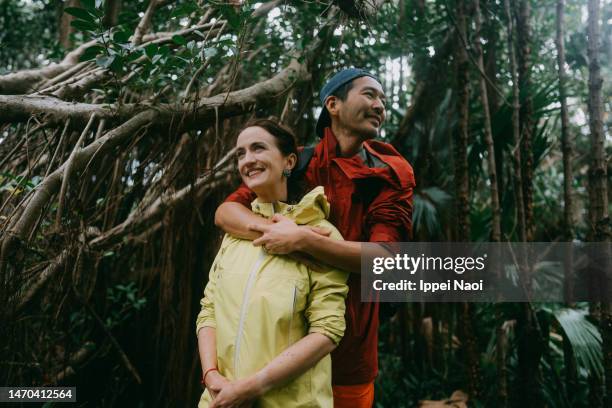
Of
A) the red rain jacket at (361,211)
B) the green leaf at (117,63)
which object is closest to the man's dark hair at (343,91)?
the red rain jacket at (361,211)

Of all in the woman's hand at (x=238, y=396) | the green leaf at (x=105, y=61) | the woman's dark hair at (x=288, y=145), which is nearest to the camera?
the woman's hand at (x=238, y=396)

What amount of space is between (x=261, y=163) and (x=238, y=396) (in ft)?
2.37

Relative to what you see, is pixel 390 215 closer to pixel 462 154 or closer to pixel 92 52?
pixel 92 52

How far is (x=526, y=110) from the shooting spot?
3234mm

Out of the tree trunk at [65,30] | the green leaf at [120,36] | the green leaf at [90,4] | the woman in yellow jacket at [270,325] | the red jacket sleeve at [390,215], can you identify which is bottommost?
the woman in yellow jacket at [270,325]

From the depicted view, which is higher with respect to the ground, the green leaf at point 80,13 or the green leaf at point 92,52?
the green leaf at point 80,13

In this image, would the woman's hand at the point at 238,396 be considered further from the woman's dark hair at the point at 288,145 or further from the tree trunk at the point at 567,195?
the tree trunk at the point at 567,195

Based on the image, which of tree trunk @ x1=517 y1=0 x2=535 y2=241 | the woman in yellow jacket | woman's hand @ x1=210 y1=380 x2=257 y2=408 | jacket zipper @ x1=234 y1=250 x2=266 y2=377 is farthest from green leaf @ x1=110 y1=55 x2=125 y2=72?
tree trunk @ x1=517 y1=0 x2=535 y2=241

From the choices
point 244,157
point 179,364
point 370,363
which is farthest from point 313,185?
point 179,364

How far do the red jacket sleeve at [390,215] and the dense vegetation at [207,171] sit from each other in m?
0.39

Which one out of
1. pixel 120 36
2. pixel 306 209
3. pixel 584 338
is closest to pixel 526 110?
pixel 584 338

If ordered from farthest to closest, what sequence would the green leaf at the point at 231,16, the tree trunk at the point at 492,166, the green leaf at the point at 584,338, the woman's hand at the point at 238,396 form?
1. the tree trunk at the point at 492,166
2. the green leaf at the point at 584,338
3. the green leaf at the point at 231,16
4. the woman's hand at the point at 238,396

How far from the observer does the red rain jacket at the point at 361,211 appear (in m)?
1.54

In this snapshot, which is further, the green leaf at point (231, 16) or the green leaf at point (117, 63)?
the green leaf at point (231, 16)
